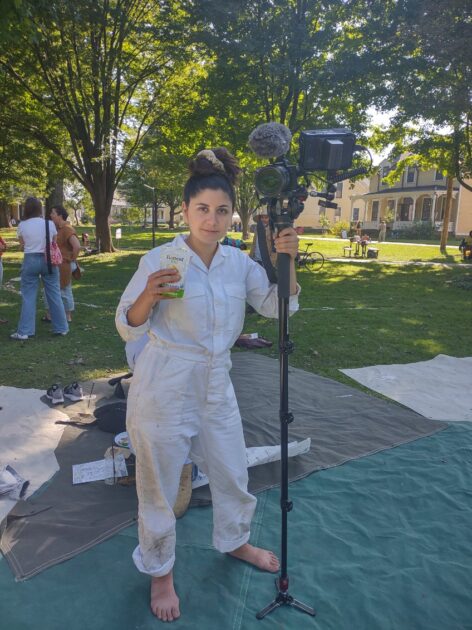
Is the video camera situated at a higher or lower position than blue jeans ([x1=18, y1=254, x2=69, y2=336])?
higher

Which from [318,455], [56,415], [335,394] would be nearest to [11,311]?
[56,415]

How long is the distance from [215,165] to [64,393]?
347 centimetres

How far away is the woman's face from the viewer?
2061 mm

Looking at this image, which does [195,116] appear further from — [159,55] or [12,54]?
[12,54]

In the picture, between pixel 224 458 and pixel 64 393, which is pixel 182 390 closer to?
pixel 224 458

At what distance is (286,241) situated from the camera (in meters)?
1.98

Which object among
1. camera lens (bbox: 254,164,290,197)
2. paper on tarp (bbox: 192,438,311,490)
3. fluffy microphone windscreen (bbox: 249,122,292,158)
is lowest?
paper on tarp (bbox: 192,438,311,490)

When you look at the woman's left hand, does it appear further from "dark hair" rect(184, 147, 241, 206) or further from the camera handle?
"dark hair" rect(184, 147, 241, 206)

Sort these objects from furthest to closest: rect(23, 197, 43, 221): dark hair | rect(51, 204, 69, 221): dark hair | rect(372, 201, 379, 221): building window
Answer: rect(372, 201, 379, 221): building window < rect(51, 204, 69, 221): dark hair < rect(23, 197, 43, 221): dark hair

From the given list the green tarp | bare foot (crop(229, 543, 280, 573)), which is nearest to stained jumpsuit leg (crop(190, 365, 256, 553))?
bare foot (crop(229, 543, 280, 573))

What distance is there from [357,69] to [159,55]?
287 inches

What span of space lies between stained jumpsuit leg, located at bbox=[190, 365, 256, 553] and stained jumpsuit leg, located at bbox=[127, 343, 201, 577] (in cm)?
8

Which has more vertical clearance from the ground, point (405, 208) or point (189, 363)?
point (405, 208)

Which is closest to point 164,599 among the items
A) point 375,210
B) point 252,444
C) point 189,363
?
point 189,363
